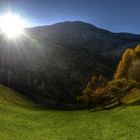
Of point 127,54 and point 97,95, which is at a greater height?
point 127,54

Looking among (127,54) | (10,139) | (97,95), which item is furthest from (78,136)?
(127,54)

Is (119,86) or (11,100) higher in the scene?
(119,86)

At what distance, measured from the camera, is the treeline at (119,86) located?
10156cm

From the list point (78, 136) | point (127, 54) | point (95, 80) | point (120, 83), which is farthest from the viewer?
point (95, 80)

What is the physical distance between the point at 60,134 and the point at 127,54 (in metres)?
95.4

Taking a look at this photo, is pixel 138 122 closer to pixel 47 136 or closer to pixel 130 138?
pixel 130 138

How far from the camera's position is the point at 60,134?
150 feet

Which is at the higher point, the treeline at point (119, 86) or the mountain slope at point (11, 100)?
the treeline at point (119, 86)

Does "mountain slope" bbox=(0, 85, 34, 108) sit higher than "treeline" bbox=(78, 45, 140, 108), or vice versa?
"treeline" bbox=(78, 45, 140, 108)

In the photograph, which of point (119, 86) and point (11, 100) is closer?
point (119, 86)

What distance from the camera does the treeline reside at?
102 m

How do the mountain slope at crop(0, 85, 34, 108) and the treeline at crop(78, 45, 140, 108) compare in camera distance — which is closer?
the treeline at crop(78, 45, 140, 108)

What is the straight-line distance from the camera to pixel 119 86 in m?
102

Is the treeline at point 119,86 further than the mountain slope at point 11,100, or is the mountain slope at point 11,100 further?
the mountain slope at point 11,100
